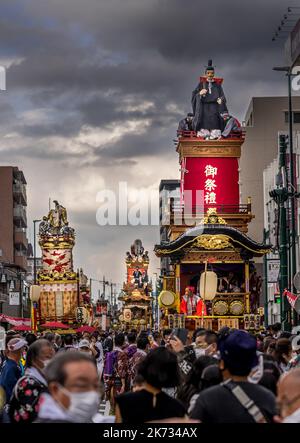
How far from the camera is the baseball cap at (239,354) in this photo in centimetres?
716

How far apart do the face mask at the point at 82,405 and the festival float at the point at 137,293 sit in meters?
84.2

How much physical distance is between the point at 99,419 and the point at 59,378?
717mm

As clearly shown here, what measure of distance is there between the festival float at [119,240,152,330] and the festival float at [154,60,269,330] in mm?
30974

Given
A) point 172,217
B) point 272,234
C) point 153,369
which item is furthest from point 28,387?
point 272,234

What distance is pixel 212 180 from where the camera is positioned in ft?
202

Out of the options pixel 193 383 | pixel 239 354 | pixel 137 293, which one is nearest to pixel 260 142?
pixel 137 293

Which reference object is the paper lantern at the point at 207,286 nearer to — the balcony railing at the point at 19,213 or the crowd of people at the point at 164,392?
the crowd of people at the point at 164,392

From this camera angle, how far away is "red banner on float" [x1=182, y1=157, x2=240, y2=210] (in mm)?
60969

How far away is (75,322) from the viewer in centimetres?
5822

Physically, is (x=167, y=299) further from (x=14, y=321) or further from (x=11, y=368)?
(x=11, y=368)

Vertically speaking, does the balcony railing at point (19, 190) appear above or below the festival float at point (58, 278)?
above

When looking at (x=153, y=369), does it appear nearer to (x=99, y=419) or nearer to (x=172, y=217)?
(x=99, y=419)

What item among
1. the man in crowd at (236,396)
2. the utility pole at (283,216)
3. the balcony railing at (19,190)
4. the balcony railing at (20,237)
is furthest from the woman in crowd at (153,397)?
the balcony railing at (20,237)

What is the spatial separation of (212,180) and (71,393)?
55.8m
